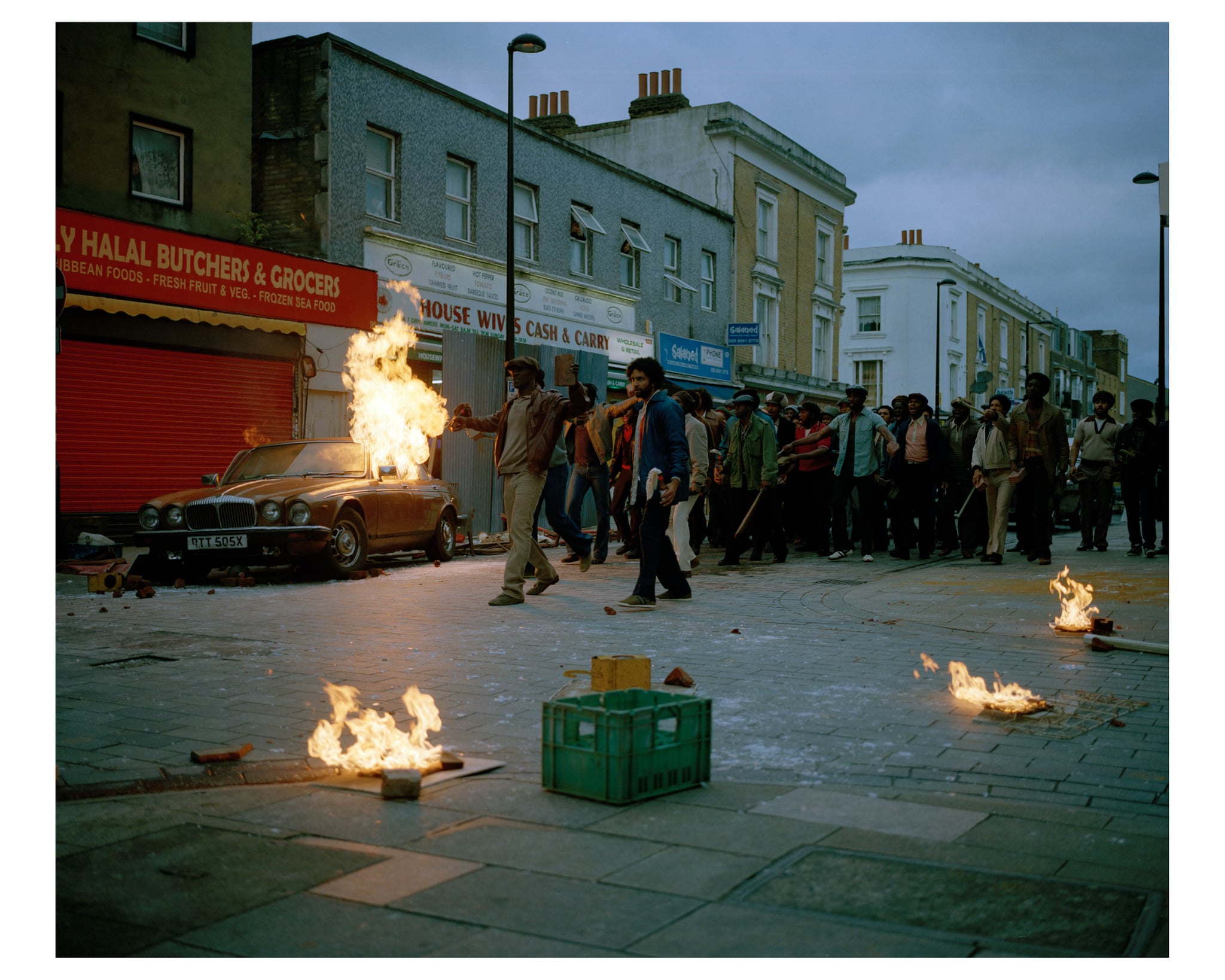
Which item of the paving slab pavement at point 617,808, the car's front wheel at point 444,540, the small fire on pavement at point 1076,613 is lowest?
the paving slab pavement at point 617,808

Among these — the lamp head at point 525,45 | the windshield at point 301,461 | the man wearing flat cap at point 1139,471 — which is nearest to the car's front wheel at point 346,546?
the windshield at point 301,461

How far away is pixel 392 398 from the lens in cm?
1733

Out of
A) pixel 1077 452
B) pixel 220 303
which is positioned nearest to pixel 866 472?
pixel 1077 452

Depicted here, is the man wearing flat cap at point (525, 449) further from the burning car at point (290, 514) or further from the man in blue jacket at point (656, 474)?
the burning car at point (290, 514)

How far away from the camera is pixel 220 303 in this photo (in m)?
18.5

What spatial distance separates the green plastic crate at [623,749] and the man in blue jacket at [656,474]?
16.9ft

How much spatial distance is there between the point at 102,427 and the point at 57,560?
431 cm

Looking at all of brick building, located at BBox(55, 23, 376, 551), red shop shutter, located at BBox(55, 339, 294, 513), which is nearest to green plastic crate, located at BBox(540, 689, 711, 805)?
brick building, located at BBox(55, 23, 376, 551)

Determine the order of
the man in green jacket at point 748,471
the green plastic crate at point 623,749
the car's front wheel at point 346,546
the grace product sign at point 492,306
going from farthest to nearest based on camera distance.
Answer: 1. the grace product sign at point 492,306
2. the man in green jacket at point 748,471
3. the car's front wheel at point 346,546
4. the green plastic crate at point 623,749

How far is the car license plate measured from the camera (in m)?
11.6

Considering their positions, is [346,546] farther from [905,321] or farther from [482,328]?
[905,321]

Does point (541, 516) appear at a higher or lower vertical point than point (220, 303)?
lower

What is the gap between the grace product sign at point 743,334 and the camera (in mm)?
35062

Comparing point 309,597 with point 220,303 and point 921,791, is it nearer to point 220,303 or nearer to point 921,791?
point 921,791
